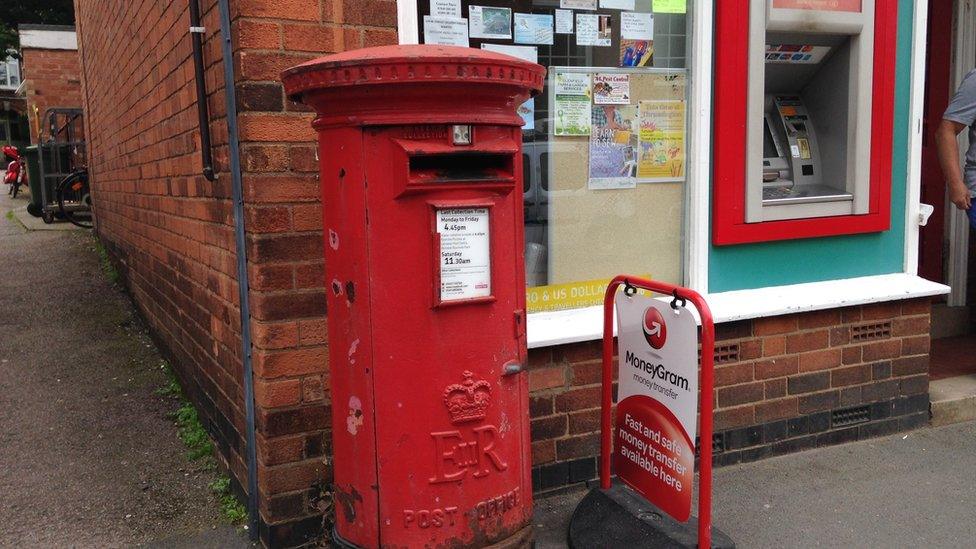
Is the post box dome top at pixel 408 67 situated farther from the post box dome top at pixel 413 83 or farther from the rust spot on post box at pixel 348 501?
the rust spot on post box at pixel 348 501

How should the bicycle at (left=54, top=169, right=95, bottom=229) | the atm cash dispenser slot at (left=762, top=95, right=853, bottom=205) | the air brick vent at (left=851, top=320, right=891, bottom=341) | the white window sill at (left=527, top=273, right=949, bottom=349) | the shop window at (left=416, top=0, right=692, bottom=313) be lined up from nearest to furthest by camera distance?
1. the white window sill at (left=527, top=273, right=949, bottom=349)
2. the shop window at (left=416, top=0, right=692, bottom=313)
3. the atm cash dispenser slot at (left=762, top=95, right=853, bottom=205)
4. the air brick vent at (left=851, top=320, right=891, bottom=341)
5. the bicycle at (left=54, top=169, right=95, bottom=229)

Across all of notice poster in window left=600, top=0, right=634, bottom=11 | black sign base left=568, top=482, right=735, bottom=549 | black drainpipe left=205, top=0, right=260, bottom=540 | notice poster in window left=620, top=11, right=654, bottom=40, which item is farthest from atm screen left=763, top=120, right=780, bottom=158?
black drainpipe left=205, top=0, right=260, bottom=540

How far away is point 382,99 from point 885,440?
11.8 ft

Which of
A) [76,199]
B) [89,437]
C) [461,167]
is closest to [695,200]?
[461,167]

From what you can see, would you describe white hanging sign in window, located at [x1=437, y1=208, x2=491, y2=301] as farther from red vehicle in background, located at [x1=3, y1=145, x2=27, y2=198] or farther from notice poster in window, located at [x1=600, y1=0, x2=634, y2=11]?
red vehicle in background, located at [x1=3, y1=145, x2=27, y2=198]

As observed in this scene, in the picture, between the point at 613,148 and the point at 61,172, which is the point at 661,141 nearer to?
the point at 613,148

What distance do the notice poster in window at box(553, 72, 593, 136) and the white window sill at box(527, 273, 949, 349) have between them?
859 millimetres

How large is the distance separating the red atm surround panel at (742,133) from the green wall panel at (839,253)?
73 mm

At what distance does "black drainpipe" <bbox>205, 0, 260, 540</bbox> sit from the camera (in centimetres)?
320

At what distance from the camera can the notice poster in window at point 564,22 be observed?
403 centimetres

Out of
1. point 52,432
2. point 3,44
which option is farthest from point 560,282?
point 3,44

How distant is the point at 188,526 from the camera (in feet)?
12.0

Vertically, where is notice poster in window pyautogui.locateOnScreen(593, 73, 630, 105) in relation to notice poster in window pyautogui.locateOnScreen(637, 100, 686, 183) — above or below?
above

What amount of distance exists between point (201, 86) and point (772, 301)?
2862 mm
